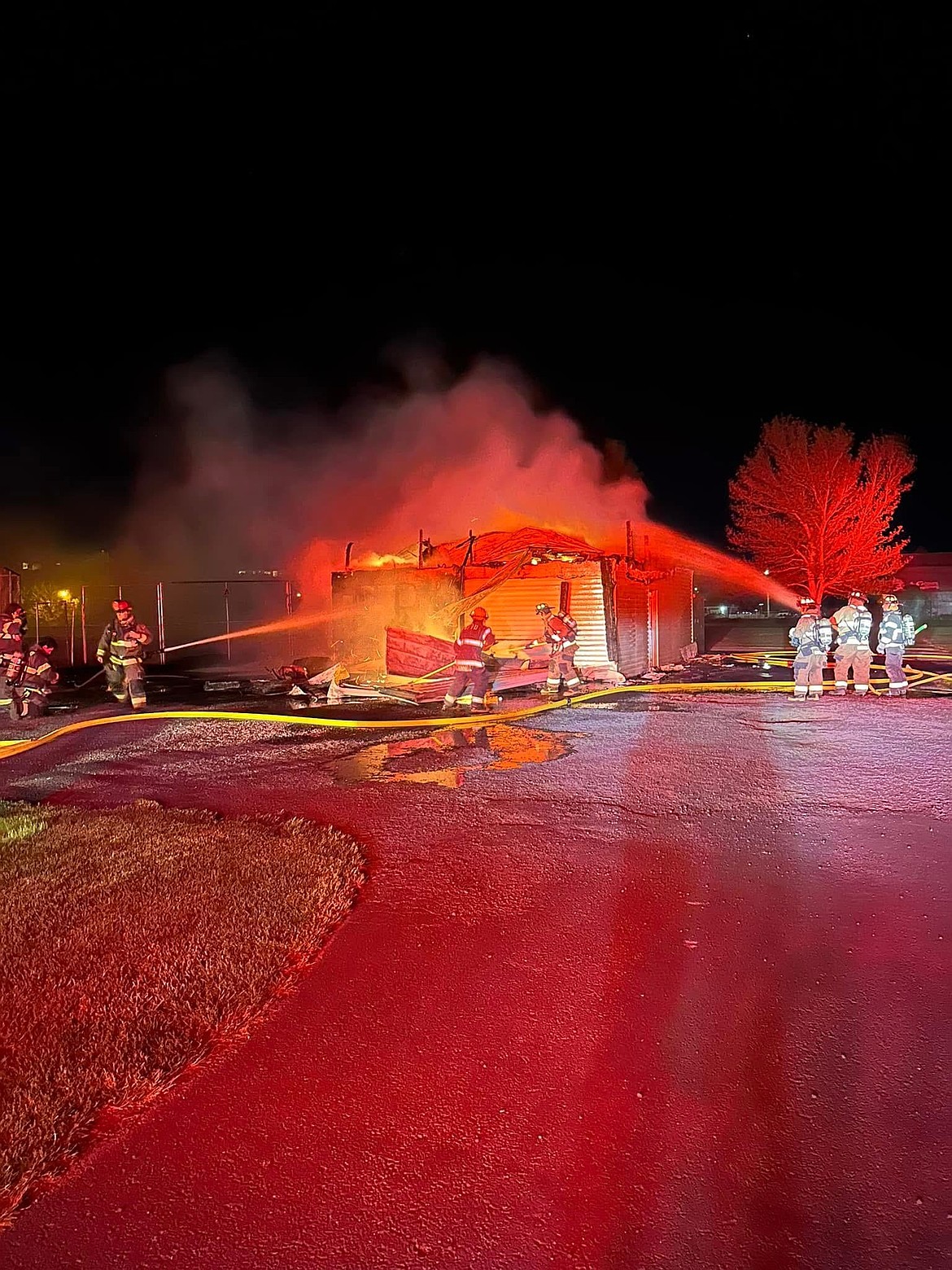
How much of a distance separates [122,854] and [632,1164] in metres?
3.88

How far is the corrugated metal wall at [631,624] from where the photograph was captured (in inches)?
623

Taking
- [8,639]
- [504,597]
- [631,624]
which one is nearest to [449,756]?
[8,639]

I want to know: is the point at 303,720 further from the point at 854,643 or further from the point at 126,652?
the point at 854,643

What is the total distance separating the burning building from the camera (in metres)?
15.3

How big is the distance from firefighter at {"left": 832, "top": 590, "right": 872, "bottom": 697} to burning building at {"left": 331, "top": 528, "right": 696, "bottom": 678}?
4271mm

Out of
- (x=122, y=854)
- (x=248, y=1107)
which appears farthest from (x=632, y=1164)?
(x=122, y=854)

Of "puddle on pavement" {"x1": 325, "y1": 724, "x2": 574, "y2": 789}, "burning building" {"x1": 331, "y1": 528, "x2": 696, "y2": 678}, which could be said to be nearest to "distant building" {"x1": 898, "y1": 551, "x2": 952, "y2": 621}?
"burning building" {"x1": 331, "y1": 528, "x2": 696, "y2": 678}

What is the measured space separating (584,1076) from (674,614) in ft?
59.2

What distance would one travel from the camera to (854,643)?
42.3 feet

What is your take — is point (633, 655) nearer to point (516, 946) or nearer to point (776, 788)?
point (776, 788)

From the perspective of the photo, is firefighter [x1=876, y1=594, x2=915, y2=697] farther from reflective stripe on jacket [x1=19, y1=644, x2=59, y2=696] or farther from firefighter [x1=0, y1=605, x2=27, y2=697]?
firefighter [x1=0, y1=605, x2=27, y2=697]

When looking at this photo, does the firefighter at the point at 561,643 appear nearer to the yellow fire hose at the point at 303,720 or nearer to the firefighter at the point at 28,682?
the yellow fire hose at the point at 303,720

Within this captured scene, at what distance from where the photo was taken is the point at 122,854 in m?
4.89

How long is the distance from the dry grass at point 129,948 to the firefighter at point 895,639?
36.7ft
